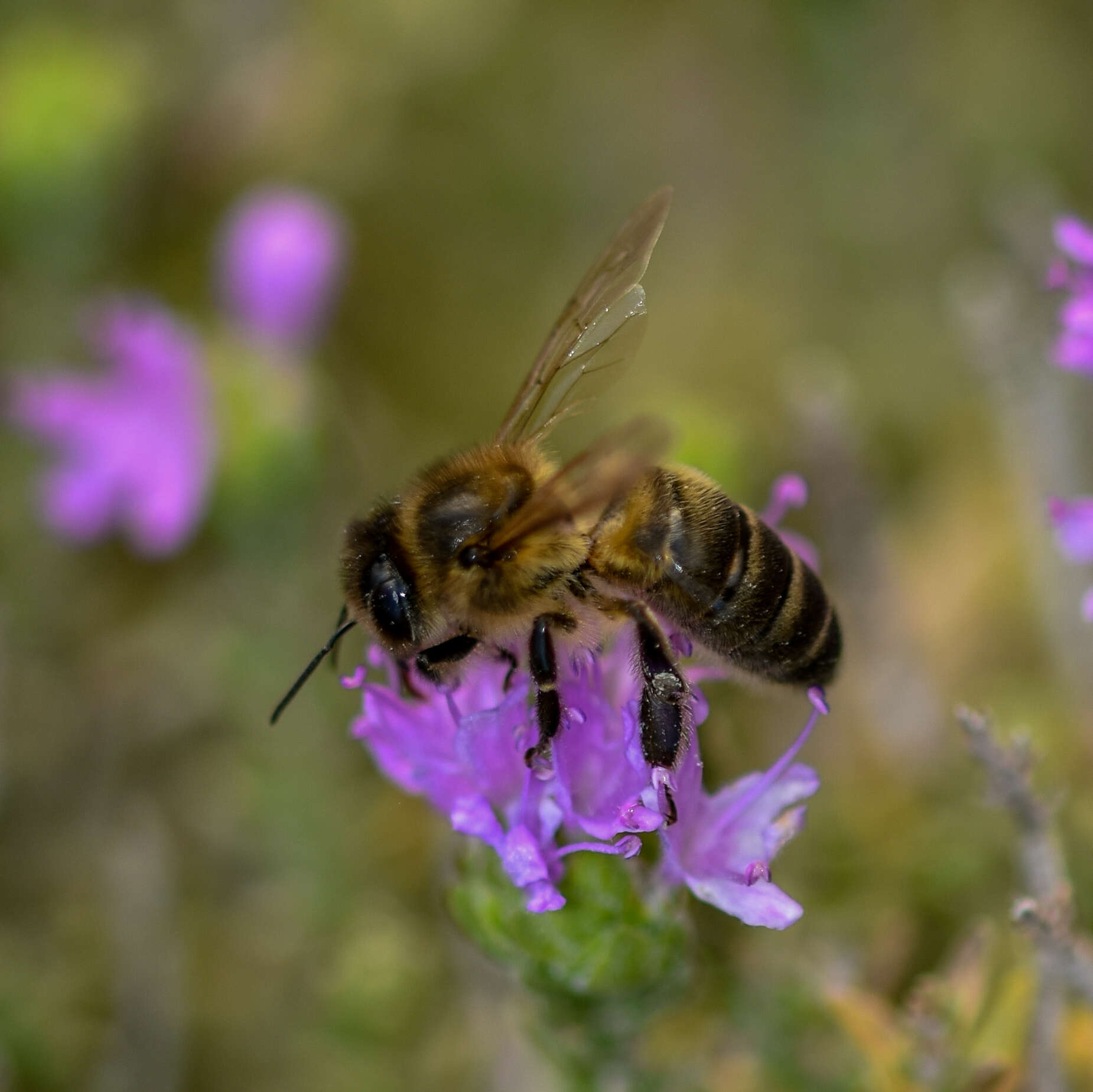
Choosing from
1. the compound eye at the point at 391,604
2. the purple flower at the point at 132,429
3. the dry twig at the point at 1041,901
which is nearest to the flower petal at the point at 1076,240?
the dry twig at the point at 1041,901

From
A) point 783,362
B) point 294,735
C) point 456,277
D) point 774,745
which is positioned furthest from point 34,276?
point 774,745

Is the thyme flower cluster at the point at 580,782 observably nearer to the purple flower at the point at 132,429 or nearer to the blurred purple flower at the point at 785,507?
the blurred purple flower at the point at 785,507

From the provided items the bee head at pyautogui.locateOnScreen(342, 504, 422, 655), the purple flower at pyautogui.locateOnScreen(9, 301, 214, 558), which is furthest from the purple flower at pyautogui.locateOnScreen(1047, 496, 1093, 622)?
the purple flower at pyautogui.locateOnScreen(9, 301, 214, 558)

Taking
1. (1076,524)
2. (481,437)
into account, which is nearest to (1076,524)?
(1076,524)

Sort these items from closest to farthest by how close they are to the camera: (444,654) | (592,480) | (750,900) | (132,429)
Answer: (592,480), (750,900), (444,654), (132,429)

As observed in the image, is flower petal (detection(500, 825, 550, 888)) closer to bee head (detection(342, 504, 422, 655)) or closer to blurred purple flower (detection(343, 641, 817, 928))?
blurred purple flower (detection(343, 641, 817, 928))

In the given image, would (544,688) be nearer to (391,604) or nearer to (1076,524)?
(391,604)
